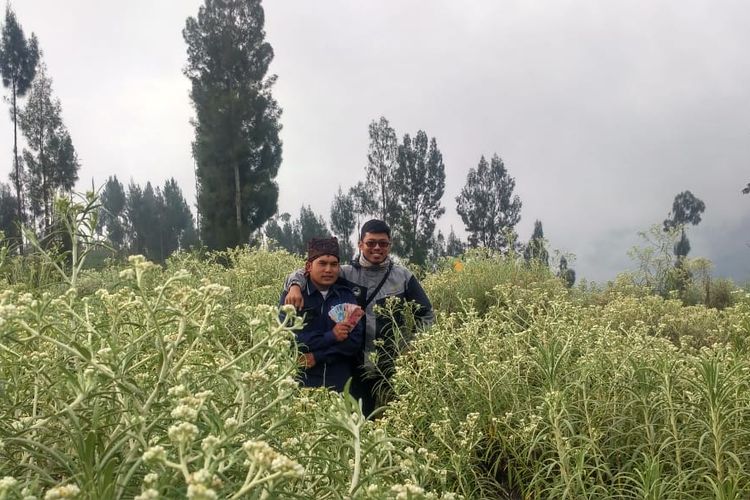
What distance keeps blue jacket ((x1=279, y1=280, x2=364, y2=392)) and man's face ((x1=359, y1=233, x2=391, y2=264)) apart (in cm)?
34

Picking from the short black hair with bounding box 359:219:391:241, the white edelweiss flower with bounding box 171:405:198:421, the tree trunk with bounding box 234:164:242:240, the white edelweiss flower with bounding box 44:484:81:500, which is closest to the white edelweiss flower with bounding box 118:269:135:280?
the white edelweiss flower with bounding box 171:405:198:421

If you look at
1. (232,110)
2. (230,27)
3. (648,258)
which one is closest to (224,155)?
(232,110)

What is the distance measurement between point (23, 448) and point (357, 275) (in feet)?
11.0

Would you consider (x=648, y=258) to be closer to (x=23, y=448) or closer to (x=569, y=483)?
(x=569, y=483)

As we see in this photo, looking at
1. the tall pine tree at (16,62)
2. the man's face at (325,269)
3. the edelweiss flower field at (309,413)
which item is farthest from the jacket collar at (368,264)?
the tall pine tree at (16,62)

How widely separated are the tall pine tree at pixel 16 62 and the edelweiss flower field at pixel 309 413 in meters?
22.5

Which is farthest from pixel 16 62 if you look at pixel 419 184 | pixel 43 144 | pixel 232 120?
pixel 419 184

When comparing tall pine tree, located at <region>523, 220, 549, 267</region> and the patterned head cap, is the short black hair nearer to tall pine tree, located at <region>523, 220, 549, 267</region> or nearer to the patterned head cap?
the patterned head cap

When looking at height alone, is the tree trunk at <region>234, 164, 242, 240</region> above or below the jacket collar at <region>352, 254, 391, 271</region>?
above

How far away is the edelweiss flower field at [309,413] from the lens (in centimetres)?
113

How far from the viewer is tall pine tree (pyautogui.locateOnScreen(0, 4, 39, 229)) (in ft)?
75.7

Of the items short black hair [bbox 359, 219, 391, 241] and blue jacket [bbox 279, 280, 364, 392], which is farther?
short black hair [bbox 359, 219, 391, 241]

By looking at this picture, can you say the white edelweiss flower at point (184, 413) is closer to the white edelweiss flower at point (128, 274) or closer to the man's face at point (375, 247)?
the white edelweiss flower at point (128, 274)

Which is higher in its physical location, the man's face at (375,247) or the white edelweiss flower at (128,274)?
the man's face at (375,247)
